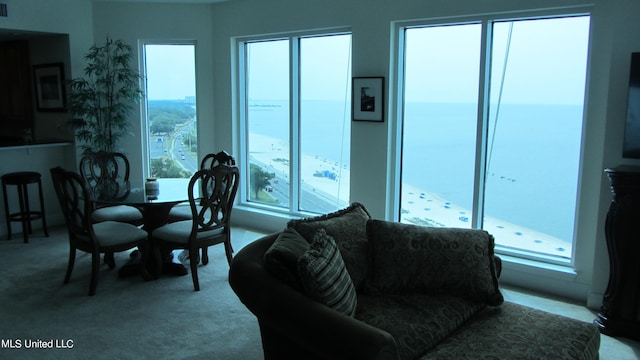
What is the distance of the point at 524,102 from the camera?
4.17m

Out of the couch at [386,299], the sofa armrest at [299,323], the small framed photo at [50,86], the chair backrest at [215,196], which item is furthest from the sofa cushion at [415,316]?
the small framed photo at [50,86]

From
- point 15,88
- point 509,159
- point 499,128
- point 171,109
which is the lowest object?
point 509,159

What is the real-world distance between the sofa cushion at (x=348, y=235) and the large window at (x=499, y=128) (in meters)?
2.00

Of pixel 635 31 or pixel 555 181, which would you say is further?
pixel 555 181

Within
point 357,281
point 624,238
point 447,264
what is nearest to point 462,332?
point 447,264

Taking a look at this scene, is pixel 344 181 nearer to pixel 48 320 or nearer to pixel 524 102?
pixel 524 102

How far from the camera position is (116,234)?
4.04m

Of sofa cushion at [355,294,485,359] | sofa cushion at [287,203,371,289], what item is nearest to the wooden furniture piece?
sofa cushion at [355,294,485,359]

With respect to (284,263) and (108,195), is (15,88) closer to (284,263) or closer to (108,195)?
(108,195)

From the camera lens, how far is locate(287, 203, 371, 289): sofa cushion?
2.66 metres

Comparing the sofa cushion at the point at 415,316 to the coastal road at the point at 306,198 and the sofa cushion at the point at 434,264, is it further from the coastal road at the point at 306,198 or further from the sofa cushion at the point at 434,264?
the coastal road at the point at 306,198

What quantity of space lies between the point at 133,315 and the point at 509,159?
3.30 meters

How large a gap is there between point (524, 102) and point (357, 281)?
2470 millimetres

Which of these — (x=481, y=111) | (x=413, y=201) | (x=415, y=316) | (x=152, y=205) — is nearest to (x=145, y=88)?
(x=152, y=205)
